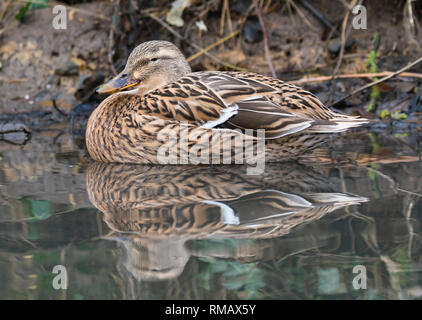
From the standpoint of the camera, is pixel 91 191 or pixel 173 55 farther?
pixel 173 55

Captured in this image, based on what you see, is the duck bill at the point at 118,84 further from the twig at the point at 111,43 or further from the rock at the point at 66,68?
the rock at the point at 66,68

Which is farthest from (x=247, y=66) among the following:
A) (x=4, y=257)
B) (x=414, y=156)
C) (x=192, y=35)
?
(x=4, y=257)

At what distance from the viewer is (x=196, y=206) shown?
3547 mm

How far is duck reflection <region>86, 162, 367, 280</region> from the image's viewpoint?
277cm

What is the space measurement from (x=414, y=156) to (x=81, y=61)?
496 centimetres

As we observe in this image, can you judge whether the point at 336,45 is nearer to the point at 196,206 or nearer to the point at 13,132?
the point at 13,132

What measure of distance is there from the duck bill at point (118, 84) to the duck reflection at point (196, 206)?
742 mm

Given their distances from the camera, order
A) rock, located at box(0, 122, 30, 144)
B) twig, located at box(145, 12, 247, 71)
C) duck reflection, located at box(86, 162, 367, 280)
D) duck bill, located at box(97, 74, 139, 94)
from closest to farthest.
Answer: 1. duck reflection, located at box(86, 162, 367, 280)
2. duck bill, located at box(97, 74, 139, 94)
3. rock, located at box(0, 122, 30, 144)
4. twig, located at box(145, 12, 247, 71)

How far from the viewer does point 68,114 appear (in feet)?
24.8

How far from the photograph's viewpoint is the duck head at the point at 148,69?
5266mm

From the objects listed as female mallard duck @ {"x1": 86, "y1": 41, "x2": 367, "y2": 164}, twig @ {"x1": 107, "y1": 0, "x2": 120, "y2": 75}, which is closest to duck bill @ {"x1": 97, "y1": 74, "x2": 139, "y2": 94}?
female mallard duck @ {"x1": 86, "y1": 41, "x2": 367, "y2": 164}

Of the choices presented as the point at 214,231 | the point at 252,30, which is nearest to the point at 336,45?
the point at 252,30

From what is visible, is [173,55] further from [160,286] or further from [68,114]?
[160,286]

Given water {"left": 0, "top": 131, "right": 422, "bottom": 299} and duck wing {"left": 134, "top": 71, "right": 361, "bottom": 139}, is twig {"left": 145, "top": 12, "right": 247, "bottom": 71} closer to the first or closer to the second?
duck wing {"left": 134, "top": 71, "right": 361, "bottom": 139}
